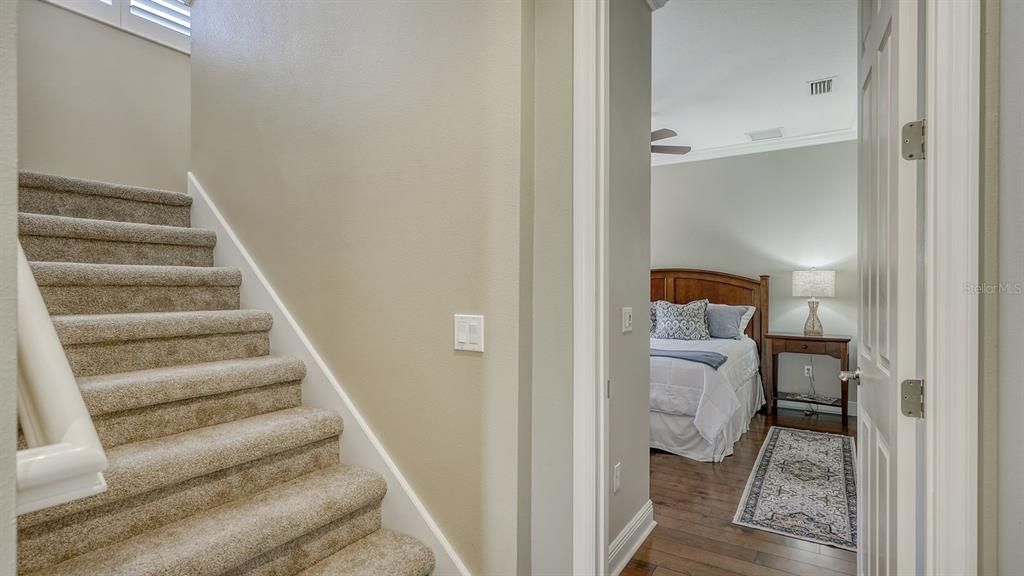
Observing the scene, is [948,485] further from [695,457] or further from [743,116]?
[743,116]

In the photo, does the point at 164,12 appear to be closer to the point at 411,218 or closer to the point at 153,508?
the point at 411,218

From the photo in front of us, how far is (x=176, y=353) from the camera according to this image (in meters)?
2.02

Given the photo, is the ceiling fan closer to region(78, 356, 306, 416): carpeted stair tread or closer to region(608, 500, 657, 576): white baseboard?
region(608, 500, 657, 576): white baseboard

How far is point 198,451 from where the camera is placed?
5.20ft

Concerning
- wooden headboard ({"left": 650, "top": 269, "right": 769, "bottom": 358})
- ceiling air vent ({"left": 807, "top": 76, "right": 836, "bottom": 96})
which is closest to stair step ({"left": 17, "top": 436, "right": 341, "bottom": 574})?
ceiling air vent ({"left": 807, "top": 76, "right": 836, "bottom": 96})

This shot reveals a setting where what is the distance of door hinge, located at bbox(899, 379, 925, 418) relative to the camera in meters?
1.12

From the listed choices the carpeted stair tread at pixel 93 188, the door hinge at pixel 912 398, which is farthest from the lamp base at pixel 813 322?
the carpeted stair tread at pixel 93 188

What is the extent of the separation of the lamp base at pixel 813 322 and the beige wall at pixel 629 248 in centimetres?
334

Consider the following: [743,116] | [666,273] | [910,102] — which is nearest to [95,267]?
[910,102]

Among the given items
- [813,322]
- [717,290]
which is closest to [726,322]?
[717,290]

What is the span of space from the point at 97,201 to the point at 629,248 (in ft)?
8.54

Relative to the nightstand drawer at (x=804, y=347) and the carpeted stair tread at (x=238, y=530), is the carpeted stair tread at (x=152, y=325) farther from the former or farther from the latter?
the nightstand drawer at (x=804, y=347)

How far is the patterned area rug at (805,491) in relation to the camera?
258 cm

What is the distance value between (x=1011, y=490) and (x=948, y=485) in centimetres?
11
